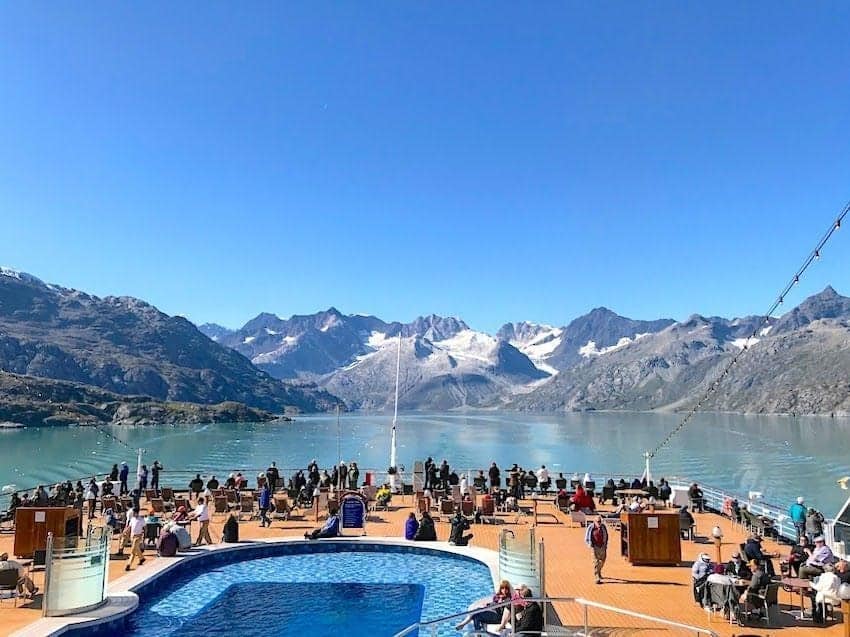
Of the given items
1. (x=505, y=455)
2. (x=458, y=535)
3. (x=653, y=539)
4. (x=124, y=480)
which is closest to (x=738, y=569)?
(x=653, y=539)

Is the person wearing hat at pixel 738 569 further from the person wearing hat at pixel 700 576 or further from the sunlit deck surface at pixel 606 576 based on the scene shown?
the sunlit deck surface at pixel 606 576

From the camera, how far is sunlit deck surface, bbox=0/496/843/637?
12016 mm

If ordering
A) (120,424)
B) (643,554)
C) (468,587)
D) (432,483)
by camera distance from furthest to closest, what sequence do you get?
1. (120,424)
2. (432,483)
3. (643,554)
4. (468,587)

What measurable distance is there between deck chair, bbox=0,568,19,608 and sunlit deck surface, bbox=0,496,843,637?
7.5 inches

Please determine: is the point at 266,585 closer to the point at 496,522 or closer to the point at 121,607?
the point at 121,607

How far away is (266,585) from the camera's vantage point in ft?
52.9

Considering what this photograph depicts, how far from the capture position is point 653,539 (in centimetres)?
1717

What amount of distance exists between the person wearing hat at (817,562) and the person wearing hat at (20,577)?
15.4m

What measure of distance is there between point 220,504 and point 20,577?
462 inches

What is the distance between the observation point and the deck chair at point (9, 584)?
1309 centimetres

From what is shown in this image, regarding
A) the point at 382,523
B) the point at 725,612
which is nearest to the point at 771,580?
the point at 725,612

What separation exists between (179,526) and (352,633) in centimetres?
752

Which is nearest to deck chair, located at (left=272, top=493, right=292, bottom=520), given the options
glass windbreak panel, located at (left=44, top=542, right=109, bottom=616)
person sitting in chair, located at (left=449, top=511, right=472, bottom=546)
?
person sitting in chair, located at (left=449, top=511, right=472, bottom=546)

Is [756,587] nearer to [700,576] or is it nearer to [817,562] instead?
[700,576]
